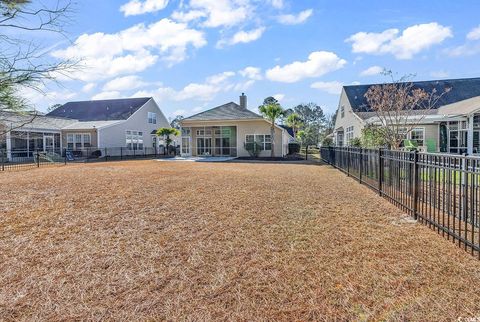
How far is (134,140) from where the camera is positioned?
33.4 metres

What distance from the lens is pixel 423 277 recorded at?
320 cm

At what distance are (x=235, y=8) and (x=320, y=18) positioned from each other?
349 centimetres

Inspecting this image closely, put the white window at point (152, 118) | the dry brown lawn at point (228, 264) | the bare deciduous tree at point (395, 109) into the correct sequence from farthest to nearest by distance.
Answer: the white window at point (152, 118) → the bare deciduous tree at point (395, 109) → the dry brown lawn at point (228, 264)

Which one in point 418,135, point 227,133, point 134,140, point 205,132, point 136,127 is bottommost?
point 418,135

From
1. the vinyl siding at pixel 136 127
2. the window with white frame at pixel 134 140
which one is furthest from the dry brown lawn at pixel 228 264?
the window with white frame at pixel 134 140

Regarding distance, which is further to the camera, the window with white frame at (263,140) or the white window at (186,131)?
the white window at (186,131)

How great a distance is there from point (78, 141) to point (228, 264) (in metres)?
30.8

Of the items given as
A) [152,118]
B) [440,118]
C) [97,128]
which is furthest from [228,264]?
[152,118]

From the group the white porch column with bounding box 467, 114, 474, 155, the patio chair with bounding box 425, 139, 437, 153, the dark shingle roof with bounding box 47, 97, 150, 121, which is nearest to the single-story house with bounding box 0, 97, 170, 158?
the dark shingle roof with bounding box 47, 97, 150, 121

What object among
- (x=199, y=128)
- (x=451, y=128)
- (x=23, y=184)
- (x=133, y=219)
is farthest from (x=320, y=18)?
(x=199, y=128)

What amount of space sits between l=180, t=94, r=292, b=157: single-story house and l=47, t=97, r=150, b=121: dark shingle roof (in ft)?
28.8

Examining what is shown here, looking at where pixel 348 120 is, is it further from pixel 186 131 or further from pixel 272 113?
pixel 186 131

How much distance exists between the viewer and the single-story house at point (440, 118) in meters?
18.9

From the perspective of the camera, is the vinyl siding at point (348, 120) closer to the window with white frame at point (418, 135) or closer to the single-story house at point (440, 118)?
the single-story house at point (440, 118)
